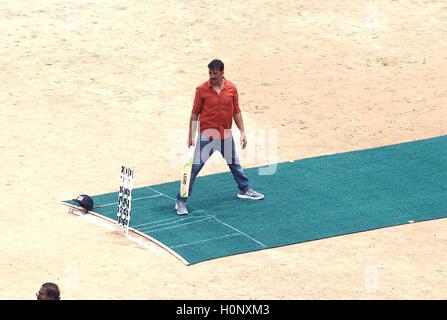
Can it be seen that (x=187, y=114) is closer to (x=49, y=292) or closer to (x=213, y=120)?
(x=213, y=120)

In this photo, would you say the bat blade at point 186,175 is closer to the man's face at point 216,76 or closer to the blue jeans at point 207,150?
the blue jeans at point 207,150

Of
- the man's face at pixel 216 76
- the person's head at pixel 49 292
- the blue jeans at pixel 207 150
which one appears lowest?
the person's head at pixel 49 292

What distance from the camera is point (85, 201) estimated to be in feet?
70.0

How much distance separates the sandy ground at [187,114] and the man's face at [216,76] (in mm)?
2767

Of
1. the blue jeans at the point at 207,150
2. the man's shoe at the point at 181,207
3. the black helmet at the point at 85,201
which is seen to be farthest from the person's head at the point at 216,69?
the black helmet at the point at 85,201

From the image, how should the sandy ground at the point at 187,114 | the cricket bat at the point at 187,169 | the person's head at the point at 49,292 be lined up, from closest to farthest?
1. the person's head at the point at 49,292
2. the sandy ground at the point at 187,114
3. the cricket bat at the point at 187,169

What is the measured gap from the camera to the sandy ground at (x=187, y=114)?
62.2 ft

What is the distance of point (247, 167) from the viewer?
23.8 metres

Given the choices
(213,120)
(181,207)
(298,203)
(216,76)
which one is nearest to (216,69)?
(216,76)

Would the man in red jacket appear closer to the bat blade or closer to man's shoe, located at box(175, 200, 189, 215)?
man's shoe, located at box(175, 200, 189, 215)

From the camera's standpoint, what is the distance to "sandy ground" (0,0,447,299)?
62.2 feet

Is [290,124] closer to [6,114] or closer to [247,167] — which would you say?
[247,167]

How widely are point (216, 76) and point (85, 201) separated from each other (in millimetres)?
2822

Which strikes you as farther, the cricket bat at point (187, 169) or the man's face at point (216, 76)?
the cricket bat at point (187, 169)
